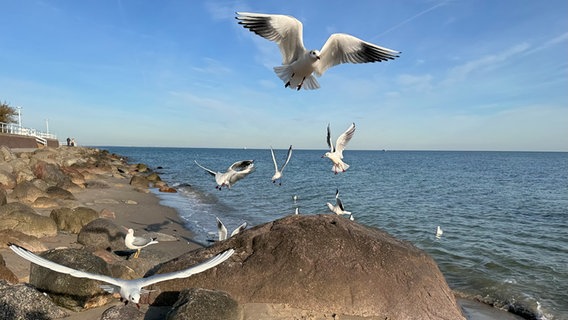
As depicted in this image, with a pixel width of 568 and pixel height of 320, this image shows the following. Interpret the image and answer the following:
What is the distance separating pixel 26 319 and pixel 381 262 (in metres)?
4.68

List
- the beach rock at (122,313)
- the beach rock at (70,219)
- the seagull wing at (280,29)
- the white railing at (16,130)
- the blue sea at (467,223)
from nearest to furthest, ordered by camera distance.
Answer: the beach rock at (122,313)
the seagull wing at (280,29)
the blue sea at (467,223)
the beach rock at (70,219)
the white railing at (16,130)

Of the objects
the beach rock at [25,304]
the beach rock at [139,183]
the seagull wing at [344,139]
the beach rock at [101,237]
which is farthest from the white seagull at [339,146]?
the beach rock at [139,183]

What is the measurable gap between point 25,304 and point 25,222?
487 cm

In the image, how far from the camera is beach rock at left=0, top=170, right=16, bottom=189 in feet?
49.6

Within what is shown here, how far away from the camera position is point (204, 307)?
4.96 metres

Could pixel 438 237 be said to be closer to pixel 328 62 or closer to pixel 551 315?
pixel 551 315

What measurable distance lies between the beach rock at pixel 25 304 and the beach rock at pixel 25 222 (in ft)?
14.0

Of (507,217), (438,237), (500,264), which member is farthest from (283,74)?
(507,217)

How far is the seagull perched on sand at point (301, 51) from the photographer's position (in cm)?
676

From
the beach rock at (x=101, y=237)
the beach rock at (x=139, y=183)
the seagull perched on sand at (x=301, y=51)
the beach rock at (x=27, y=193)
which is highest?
the seagull perched on sand at (x=301, y=51)

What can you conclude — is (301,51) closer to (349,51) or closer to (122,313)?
(349,51)

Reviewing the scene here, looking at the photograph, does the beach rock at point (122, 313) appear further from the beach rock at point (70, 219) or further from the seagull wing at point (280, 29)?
the beach rock at point (70, 219)

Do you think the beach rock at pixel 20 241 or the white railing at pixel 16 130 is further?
the white railing at pixel 16 130

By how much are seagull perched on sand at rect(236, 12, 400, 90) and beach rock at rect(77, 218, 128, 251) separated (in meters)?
5.31
